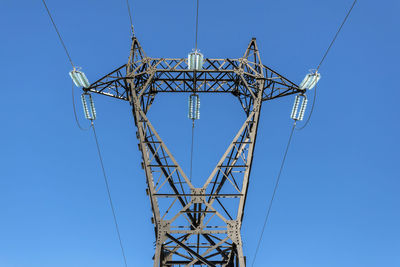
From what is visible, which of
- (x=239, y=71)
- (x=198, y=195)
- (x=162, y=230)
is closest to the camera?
(x=162, y=230)

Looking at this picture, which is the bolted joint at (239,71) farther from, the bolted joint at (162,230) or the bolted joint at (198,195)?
the bolted joint at (162,230)

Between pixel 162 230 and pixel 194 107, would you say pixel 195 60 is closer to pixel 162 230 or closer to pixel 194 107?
pixel 194 107

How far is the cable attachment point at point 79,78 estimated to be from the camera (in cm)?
1461

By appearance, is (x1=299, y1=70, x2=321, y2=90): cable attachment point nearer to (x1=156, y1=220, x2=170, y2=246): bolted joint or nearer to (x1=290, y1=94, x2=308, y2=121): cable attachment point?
(x1=290, y1=94, x2=308, y2=121): cable attachment point

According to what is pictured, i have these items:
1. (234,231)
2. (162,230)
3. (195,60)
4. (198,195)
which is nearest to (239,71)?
(195,60)

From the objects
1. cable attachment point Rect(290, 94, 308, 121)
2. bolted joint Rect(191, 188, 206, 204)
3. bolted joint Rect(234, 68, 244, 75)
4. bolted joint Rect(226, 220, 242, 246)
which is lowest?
bolted joint Rect(226, 220, 242, 246)

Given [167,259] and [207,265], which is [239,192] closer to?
[207,265]

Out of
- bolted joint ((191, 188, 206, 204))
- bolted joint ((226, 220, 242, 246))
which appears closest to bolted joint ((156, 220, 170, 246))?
bolted joint ((191, 188, 206, 204))

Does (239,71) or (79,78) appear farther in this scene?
(239,71)

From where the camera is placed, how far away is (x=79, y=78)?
14.9m

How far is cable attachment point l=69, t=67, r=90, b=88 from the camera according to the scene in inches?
575

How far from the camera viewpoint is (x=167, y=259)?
14.6 metres

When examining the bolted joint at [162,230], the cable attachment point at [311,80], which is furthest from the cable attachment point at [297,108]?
the bolted joint at [162,230]

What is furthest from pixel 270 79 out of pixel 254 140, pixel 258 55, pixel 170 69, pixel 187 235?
pixel 187 235
